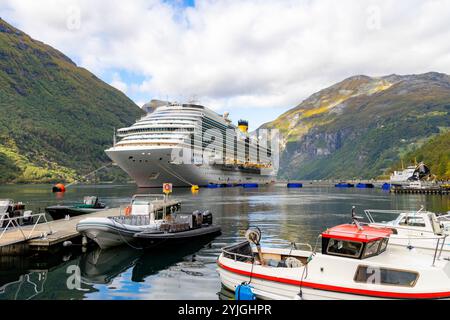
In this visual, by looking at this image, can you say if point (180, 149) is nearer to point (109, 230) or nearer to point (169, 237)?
point (169, 237)

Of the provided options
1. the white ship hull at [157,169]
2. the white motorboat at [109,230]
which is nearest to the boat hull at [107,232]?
the white motorboat at [109,230]

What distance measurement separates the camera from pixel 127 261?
75.4ft

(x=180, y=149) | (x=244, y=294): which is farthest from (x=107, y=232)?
(x=180, y=149)

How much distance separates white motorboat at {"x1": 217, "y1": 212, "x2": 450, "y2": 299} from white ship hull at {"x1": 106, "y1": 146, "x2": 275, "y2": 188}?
76.7m

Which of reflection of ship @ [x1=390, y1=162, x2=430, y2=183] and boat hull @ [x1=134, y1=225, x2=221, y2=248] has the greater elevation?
reflection of ship @ [x1=390, y1=162, x2=430, y2=183]

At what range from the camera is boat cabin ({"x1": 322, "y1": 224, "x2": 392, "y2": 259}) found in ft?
45.6

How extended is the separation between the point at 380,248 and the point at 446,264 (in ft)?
7.36

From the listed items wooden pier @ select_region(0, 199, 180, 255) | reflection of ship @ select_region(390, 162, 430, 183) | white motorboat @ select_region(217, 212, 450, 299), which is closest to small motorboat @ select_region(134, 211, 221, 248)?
wooden pier @ select_region(0, 199, 180, 255)

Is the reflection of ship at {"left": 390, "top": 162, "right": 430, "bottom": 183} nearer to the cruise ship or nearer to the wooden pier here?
the cruise ship

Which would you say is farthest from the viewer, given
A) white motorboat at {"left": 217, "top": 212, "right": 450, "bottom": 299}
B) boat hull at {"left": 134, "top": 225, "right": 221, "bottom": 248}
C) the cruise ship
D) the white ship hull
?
the cruise ship

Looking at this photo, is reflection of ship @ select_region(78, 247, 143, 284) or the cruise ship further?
the cruise ship
